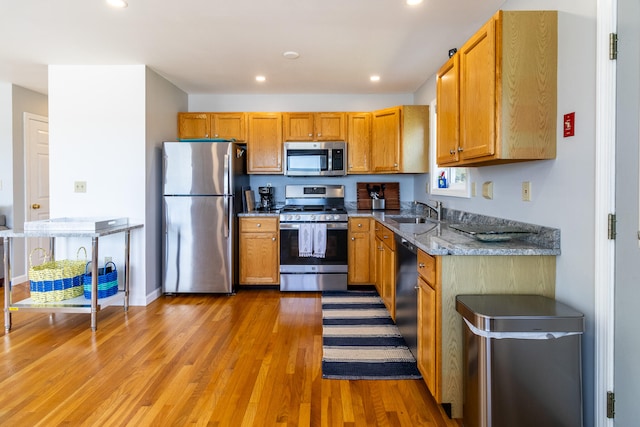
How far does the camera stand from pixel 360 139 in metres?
4.57

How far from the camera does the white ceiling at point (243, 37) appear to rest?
254 cm

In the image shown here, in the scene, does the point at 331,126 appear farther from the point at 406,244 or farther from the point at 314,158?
the point at 406,244

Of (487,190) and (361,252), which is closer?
(487,190)

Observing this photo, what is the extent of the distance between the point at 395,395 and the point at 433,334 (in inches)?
18.2

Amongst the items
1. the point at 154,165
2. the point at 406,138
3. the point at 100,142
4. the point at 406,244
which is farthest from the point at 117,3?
the point at 406,138

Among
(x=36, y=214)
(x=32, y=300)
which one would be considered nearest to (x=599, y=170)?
(x=32, y=300)

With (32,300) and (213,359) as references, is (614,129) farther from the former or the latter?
(32,300)

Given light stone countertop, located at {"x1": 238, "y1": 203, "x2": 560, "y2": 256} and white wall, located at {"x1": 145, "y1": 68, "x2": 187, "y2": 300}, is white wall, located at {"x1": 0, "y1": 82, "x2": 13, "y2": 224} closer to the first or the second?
white wall, located at {"x1": 145, "y1": 68, "x2": 187, "y2": 300}

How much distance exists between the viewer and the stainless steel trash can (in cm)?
152

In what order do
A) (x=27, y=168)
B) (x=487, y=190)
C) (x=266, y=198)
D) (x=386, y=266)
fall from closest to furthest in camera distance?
(x=487, y=190) < (x=386, y=266) < (x=27, y=168) < (x=266, y=198)

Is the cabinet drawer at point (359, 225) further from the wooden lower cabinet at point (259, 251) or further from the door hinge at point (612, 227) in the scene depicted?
the door hinge at point (612, 227)

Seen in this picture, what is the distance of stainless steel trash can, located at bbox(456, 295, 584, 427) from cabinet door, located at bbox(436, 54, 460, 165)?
1163 mm

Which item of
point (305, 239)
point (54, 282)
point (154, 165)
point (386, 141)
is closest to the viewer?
point (54, 282)

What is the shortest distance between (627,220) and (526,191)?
72 centimetres
